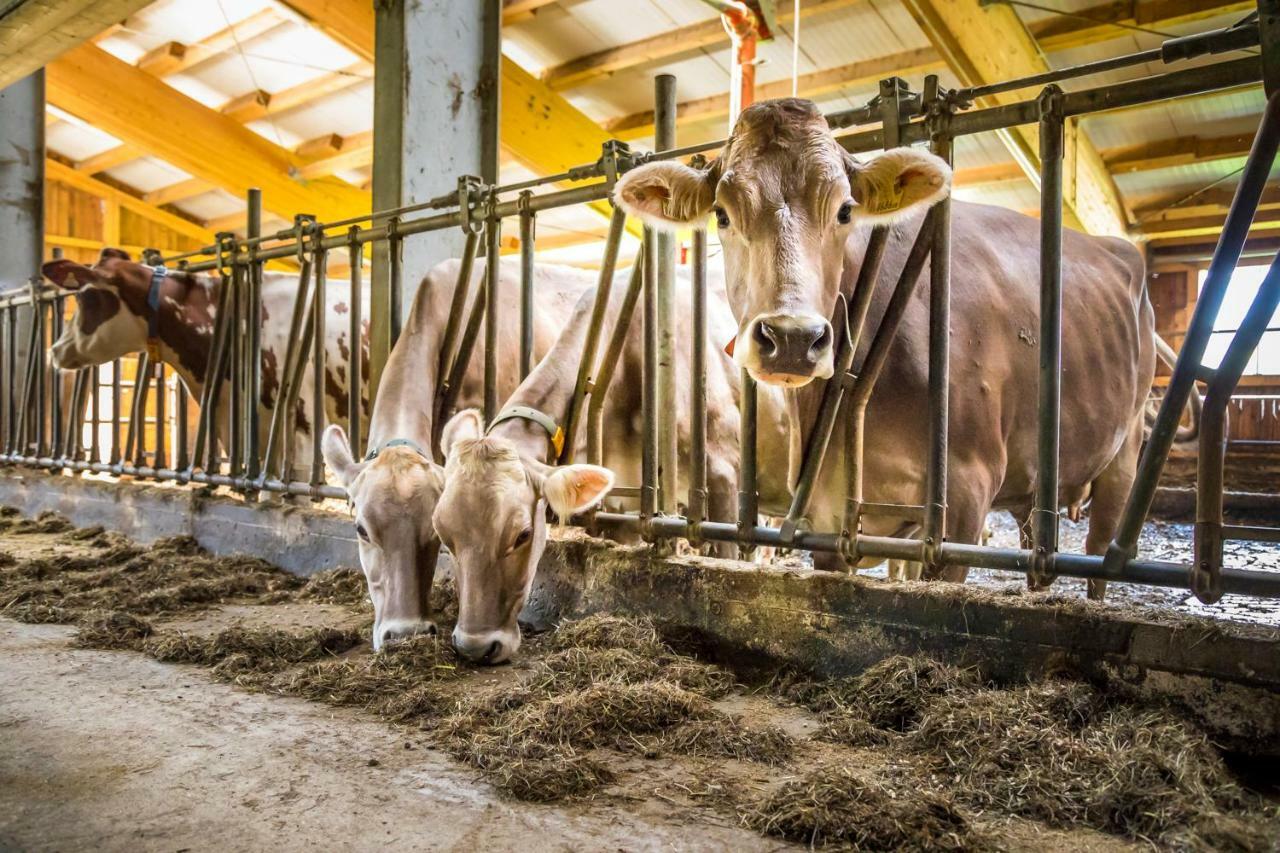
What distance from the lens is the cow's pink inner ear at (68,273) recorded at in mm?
6891

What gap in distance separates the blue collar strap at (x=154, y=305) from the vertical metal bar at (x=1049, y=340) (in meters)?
5.98

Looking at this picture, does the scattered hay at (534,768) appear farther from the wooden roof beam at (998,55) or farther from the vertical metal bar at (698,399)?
the wooden roof beam at (998,55)

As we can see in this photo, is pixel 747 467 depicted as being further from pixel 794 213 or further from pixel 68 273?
pixel 68 273

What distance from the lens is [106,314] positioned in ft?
21.9

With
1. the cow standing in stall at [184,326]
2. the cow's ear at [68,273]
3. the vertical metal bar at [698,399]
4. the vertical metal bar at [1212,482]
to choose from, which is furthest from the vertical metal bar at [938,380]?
the cow's ear at [68,273]

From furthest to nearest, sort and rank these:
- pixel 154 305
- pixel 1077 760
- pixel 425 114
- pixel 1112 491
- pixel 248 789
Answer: pixel 154 305 → pixel 425 114 → pixel 1112 491 → pixel 248 789 → pixel 1077 760

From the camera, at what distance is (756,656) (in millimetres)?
2855

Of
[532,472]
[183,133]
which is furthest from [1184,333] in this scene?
[183,133]

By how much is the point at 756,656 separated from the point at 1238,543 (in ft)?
18.4

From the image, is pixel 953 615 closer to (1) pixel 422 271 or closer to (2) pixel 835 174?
(2) pixel 835 174

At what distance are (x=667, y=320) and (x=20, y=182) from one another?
866 cm

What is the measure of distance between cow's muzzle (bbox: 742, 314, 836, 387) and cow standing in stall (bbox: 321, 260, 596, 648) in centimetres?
140

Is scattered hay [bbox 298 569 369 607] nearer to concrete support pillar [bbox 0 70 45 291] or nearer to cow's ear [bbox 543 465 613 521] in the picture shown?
cow's ear [bbox 543 465 613 521]

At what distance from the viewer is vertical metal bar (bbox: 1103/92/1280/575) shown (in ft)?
6.74
